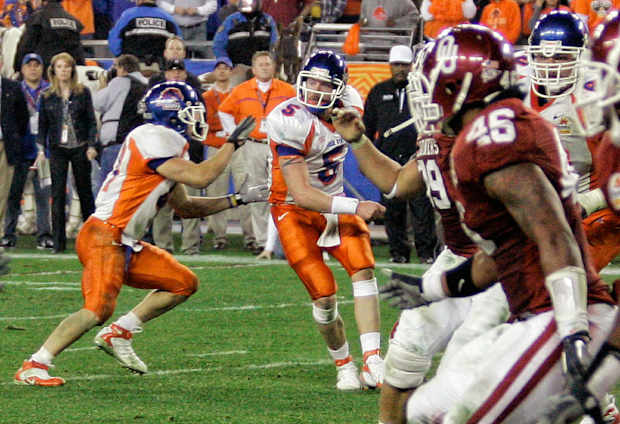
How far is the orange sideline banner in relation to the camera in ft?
44.2

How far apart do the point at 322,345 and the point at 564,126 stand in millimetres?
2277

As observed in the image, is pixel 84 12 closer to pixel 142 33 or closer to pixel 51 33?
pixel 51 33

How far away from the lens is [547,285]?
3184 mm

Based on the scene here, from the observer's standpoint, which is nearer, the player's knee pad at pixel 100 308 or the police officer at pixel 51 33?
the player's knee pad at pixel 100 308

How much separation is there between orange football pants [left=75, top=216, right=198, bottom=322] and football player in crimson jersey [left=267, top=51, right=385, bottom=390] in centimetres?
62

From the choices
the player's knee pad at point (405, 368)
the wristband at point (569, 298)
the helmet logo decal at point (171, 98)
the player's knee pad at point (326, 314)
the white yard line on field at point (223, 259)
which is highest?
the wristband at point (569, 298)

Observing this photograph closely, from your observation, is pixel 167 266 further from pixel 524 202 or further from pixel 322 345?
pixel 524 202

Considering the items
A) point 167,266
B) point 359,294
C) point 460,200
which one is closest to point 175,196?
point 167,266

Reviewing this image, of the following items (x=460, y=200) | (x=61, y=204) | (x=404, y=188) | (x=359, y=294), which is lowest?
(x=61, y=204)

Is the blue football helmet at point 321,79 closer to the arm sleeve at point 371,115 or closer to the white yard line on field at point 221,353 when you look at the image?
the white yard line on field at point 221,353

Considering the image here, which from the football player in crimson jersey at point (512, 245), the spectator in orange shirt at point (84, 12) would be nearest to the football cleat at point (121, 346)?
the football player in crimson jersey at point (512, 245)

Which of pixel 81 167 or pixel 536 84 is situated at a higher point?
pixel 536 84

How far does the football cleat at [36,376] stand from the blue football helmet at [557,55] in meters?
2.67

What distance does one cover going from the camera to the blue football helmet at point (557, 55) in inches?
214
